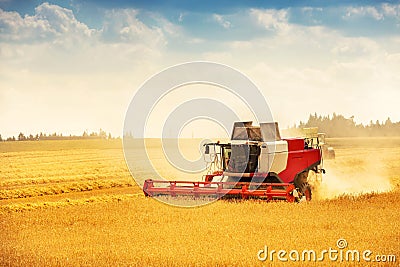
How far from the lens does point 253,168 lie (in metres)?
15.1

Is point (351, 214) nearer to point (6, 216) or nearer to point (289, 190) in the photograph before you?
point (289, 190)

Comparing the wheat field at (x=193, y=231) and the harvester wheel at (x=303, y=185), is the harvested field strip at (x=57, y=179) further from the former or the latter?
the harvester wheel at (x=303, y=185)

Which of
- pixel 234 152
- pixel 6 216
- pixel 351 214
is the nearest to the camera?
pixel 351 214

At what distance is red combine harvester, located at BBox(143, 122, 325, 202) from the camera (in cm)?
1462

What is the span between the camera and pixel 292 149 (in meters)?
15.8

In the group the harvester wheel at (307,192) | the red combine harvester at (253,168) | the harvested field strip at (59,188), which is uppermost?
the red combine harvester at (253,168)

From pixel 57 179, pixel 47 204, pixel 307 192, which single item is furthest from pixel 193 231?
pixel 57 179

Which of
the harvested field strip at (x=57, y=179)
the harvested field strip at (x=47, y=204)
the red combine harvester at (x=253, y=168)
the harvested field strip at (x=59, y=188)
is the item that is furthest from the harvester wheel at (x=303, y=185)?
the harvested field strip at (x=57, y=179)

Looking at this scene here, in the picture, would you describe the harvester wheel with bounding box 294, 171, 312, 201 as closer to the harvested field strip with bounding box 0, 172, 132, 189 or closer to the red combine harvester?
the red combine harvester

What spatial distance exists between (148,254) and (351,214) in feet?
19.1

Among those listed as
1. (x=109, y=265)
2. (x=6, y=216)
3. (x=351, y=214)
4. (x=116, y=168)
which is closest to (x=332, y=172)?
(x=351, y=214)

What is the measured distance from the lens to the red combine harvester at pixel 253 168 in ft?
48.0

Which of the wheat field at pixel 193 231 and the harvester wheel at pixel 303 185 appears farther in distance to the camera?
the harvester wheel at pixel 303 185

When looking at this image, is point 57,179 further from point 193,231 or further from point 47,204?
point 193,231
